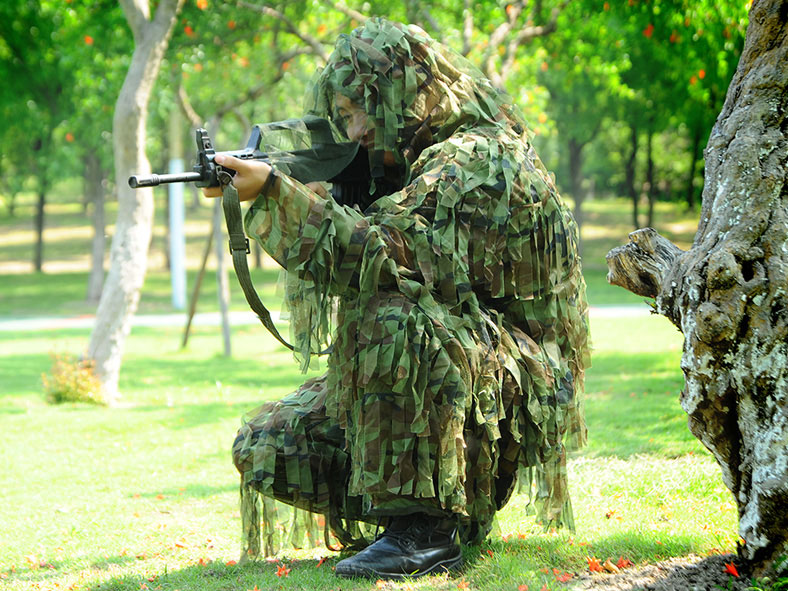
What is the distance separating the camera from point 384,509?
3215mm

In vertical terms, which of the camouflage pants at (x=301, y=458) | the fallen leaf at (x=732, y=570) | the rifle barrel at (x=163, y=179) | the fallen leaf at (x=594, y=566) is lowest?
the fallen leaf at (x=594, y=566)

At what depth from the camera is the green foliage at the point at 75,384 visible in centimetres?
880

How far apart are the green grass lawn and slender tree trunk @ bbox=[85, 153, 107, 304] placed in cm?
1246

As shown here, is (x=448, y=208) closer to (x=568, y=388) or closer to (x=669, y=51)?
(x=568, y=388)

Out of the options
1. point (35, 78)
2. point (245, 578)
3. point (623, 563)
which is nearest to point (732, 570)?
point (623, 563)

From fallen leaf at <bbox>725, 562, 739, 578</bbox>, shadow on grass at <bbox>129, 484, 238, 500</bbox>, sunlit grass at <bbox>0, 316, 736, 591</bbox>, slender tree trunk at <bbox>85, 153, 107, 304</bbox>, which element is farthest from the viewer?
slender tree trunk at <bbox>85, 153, 107, 304</bbox>

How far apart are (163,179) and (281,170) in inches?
17.8

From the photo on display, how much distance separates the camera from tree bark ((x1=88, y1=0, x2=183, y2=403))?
8531 mm

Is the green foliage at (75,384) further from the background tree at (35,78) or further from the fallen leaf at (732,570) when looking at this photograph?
the background tree at (35,78)

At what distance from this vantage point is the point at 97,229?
81.6ft

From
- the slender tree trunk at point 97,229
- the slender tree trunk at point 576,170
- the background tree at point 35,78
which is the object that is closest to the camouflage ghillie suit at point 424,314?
the background tree at point 35,78

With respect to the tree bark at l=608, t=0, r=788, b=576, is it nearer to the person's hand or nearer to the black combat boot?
the black combat boot

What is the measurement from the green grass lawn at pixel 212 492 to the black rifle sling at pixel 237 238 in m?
1.03

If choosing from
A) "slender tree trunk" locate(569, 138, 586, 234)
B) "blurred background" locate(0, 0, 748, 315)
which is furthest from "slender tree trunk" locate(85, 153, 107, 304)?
"slender tree trunk" locate(569, 138, 586, 234)
